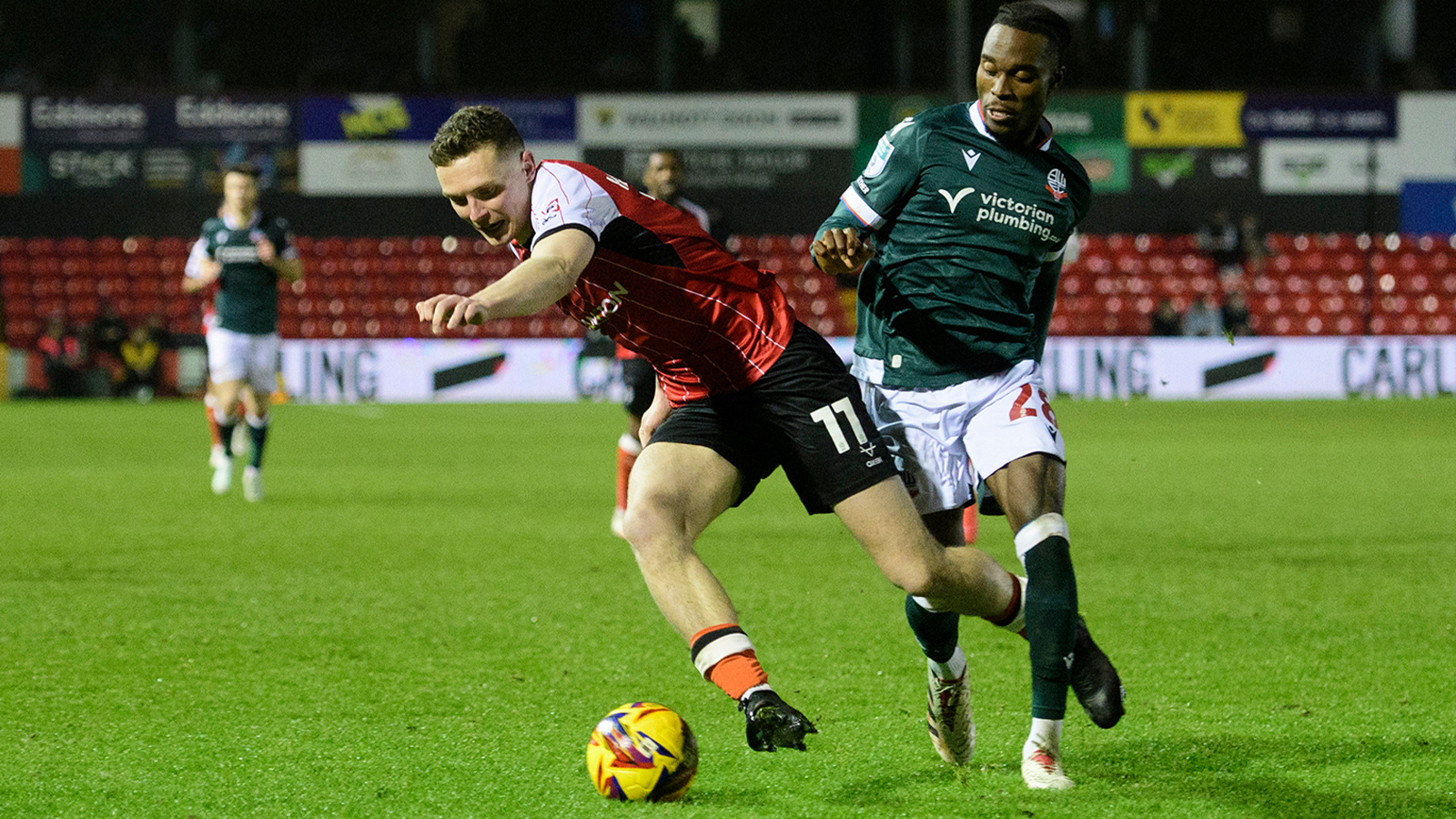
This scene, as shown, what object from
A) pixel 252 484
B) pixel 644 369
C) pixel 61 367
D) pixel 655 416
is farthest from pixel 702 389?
pixel 61 367

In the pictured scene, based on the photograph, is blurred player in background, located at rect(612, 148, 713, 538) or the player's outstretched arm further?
blurred player in background, located at rect(612, 148, 713, 538)

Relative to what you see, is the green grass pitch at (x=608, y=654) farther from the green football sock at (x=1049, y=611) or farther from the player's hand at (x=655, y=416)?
the player's hand at (x=655, y=416)

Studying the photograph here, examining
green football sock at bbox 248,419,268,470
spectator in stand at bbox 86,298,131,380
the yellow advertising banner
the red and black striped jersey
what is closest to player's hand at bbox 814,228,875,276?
the red and black striped jersey

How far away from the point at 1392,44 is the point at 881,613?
2606cm

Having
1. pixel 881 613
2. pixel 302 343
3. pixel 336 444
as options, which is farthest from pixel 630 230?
pixel 302 343

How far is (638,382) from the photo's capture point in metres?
8.88

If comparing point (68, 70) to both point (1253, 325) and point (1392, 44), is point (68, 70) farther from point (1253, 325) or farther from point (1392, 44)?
point (1392, 44)

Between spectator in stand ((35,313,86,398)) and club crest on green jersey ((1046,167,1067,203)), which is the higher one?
club crest on green jersey ((1046,167,1067,203))

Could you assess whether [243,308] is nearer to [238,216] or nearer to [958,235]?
[238,216]

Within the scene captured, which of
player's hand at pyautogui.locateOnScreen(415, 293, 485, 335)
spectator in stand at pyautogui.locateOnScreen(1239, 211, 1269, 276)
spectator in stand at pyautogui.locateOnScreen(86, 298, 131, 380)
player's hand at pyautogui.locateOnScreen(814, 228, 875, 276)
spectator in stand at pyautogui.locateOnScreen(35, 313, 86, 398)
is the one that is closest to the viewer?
player's hand at pyautogui.locateOnScreen(415, 293, 485, 335)

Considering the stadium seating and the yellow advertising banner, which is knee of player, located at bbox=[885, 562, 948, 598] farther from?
the yellow advertising banner

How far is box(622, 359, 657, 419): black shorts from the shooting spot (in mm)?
8836

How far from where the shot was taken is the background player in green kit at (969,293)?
420 cm

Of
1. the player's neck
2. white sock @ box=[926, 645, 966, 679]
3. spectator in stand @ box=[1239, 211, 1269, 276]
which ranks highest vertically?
the player's neck
